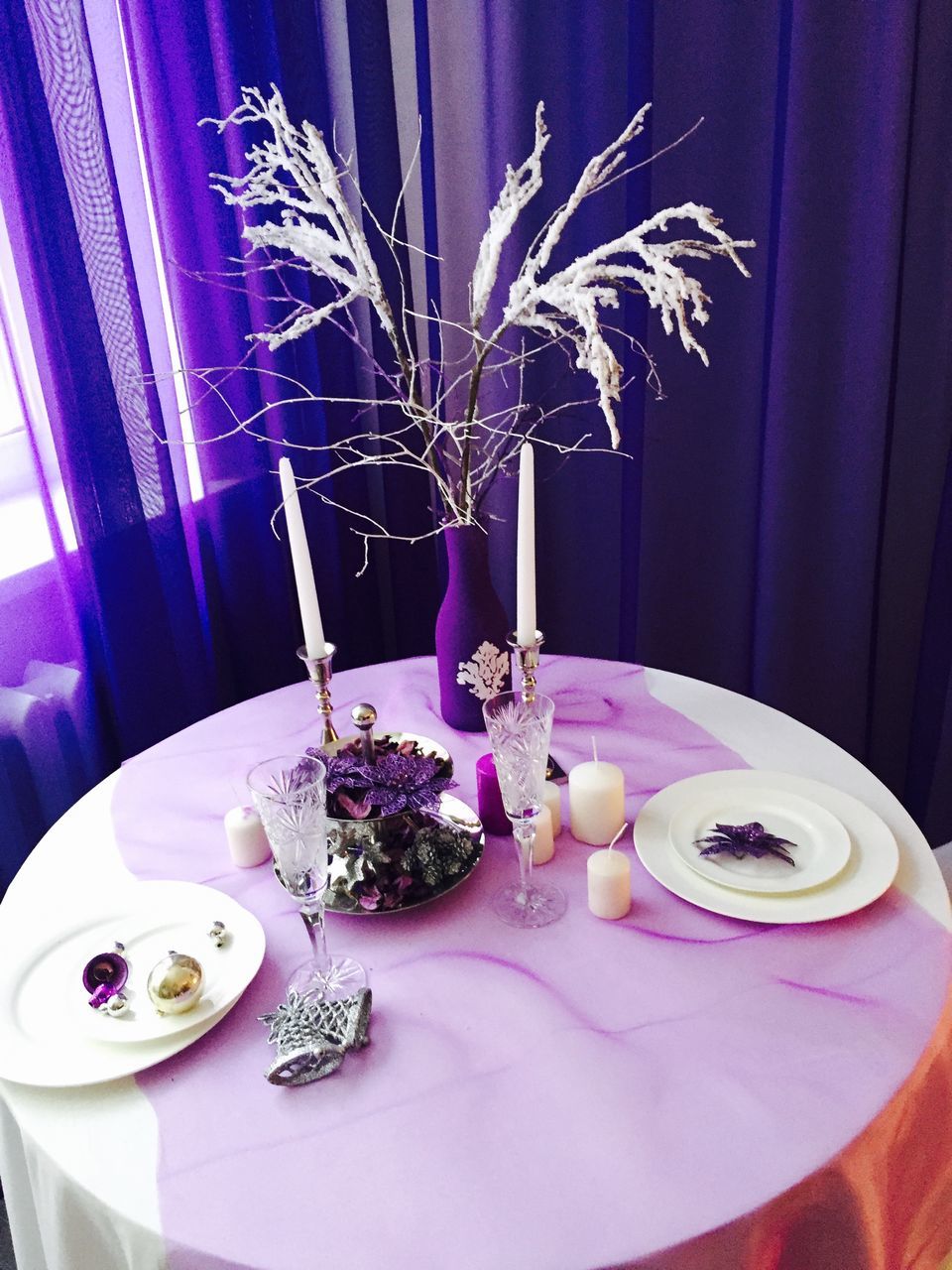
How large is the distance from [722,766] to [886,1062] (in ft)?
1.49

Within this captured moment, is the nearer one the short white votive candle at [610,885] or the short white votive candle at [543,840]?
the short white votive candle at [610,885]

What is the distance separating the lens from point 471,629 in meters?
1.29

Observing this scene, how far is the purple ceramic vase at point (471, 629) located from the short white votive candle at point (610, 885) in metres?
0.33

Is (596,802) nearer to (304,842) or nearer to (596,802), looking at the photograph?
(596,802)

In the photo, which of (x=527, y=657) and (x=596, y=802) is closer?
(x=596, y=802)

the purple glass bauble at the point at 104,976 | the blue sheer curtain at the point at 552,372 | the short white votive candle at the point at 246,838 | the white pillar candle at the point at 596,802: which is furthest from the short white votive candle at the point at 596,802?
the blue sheer curtain at the point at 552,372

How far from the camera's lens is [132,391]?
1.56 meters

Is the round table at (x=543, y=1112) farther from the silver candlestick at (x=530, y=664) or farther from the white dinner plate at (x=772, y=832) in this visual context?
the silver candlestick at (x=530, y=664)

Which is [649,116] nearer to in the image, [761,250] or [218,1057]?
[761,250]

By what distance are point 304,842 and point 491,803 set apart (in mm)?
314

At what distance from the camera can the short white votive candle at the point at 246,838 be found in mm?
1131
